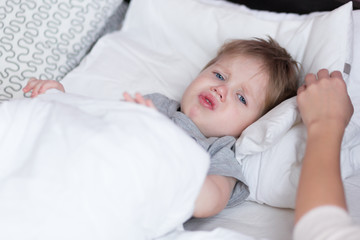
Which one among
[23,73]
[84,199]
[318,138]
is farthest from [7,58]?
[318,138]

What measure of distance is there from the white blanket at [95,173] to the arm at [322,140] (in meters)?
0.19

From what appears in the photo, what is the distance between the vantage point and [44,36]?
155 centimetres

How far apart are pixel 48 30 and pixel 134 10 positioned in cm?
33

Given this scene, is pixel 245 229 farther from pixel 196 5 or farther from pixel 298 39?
pixel 196 5

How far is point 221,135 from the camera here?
130 centimetres

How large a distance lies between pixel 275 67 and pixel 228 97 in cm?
19

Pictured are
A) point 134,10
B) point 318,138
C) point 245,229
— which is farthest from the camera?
point 134,10

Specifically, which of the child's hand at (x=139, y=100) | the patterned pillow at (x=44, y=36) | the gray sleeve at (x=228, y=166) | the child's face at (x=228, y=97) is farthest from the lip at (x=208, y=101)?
the patterned pillow at (x=44, y=36)

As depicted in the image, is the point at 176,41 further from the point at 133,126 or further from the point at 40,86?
the point at 133,126

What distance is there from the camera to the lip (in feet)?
4.17

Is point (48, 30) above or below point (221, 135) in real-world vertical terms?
above

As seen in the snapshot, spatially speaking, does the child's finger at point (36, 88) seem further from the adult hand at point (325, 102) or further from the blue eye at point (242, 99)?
the adult hand at point (325, 102)

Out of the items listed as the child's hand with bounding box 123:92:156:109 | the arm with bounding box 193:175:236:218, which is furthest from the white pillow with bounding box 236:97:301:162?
the child's hand with bounding box 123:92:156:109

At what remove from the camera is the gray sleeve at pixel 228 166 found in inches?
44.1
